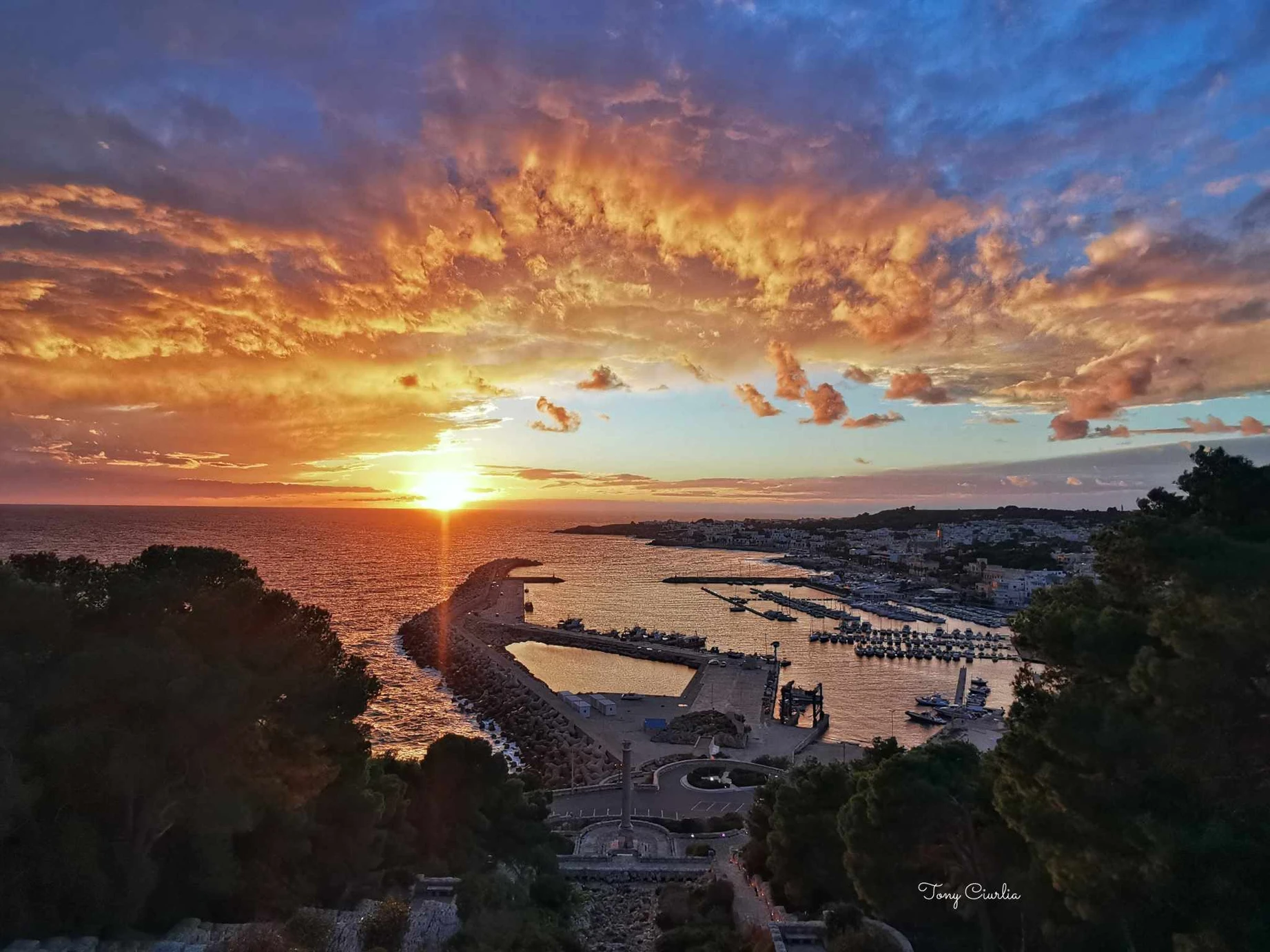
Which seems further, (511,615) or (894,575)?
(894,575)

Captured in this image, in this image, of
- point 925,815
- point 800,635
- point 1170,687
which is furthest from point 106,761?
point 800,635

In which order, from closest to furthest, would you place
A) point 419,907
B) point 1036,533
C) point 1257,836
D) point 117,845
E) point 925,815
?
point 1257,836 < point 117,845 < point 925,815 < point 419,907 < point 1036,533

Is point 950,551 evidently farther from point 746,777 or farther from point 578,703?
point 746,777

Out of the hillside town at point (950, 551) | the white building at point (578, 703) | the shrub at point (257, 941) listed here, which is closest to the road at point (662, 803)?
the white building at point (578, 703)

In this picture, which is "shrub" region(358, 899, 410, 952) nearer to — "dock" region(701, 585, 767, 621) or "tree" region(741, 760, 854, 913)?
"tree" region(741, 760, 854, 913)

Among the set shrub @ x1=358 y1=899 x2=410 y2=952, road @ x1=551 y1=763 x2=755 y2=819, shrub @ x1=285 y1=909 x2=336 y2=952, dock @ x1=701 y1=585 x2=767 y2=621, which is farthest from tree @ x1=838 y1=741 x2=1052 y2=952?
dock @ x1=701 y1=585 x2=767 y2=621

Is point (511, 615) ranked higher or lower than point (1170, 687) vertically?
lower

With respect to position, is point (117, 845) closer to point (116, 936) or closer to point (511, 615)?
point (116, 936)

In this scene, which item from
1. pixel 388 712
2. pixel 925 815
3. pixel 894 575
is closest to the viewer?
pixel 925 815
